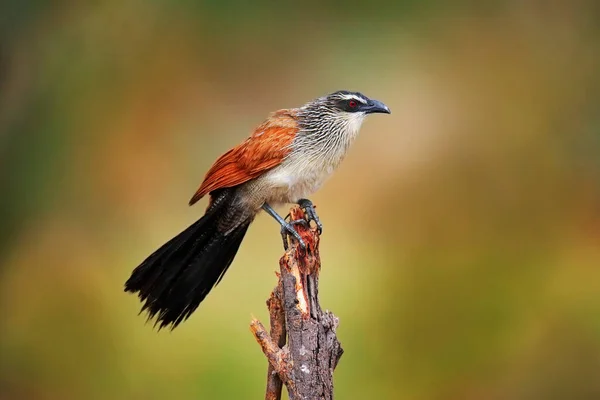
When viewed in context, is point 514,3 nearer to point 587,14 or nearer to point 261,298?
point 587,14

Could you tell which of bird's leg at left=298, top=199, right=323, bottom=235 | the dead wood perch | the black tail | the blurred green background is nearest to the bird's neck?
bird's leg at left=298, top=199, right=323, bottom=235

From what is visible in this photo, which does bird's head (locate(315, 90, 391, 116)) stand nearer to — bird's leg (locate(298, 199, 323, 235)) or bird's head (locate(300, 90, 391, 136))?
bird's head (locate(300, 90, 391, 136))

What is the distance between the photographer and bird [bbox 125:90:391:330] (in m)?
2.40

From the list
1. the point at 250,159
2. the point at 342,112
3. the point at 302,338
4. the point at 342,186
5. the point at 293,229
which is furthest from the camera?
the point at 342,186

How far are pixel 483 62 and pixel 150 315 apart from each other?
2.16 meters

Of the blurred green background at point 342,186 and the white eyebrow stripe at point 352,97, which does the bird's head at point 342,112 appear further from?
the blurred green background at point 342,186

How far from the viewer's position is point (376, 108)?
248cm

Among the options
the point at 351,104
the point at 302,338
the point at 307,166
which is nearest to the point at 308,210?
the point at 307,166

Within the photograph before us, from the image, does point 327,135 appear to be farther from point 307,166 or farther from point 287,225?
point 287,225

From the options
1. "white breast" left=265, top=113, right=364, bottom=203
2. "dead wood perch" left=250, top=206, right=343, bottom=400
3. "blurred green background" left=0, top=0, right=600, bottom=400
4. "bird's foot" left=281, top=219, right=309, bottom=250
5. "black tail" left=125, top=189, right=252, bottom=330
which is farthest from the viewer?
"blurred green background" left=0, top=0, right=600, bottom=400

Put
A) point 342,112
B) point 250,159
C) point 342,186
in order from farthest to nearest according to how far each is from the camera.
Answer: point 342,186, point 342,112, point 250,159

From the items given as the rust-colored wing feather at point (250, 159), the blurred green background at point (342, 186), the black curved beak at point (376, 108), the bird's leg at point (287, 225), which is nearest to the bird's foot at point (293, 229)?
the bird's leg at point (287, 225)

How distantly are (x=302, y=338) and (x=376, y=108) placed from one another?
0.90m

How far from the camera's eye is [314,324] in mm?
2049
